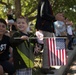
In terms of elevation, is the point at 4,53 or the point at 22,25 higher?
the point at 22,25

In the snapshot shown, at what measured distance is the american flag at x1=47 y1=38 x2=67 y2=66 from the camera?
197 inches

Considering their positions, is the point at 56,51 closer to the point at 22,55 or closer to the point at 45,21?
the point at 22,55

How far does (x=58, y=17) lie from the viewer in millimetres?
6270

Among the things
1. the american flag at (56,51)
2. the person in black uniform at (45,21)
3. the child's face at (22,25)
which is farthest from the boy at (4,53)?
the person in black uniform at (45,21)

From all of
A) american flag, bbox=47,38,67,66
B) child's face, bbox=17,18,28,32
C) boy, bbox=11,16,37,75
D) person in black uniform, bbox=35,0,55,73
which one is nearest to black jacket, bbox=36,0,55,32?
person in black uniform, bbox=35,0,55,73

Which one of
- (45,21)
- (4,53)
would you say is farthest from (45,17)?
(4,53)

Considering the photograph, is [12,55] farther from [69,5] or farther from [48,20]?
[69,5]

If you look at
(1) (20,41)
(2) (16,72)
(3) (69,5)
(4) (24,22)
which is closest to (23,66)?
(2) (16,72)

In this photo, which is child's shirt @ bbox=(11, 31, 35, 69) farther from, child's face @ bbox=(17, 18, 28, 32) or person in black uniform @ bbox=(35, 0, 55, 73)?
person in black uniform @ bbox=(35, 0, 55, 73)

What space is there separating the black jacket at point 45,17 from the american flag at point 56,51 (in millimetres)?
838

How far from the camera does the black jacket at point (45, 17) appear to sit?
231 inches

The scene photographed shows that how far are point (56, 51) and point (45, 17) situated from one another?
999mm

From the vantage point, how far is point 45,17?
19.3 ft

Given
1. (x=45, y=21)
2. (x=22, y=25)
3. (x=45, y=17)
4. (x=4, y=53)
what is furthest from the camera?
(x=45, y=21)
